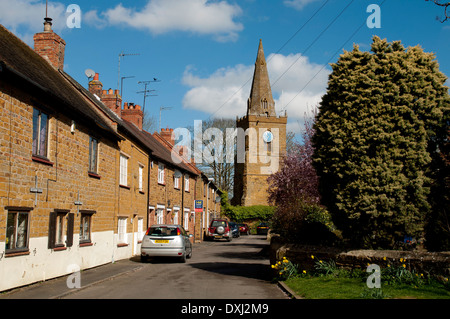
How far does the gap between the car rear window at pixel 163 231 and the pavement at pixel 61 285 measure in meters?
2.12

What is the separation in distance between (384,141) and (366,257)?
280cm

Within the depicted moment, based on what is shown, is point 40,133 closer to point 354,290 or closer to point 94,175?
point 94,175

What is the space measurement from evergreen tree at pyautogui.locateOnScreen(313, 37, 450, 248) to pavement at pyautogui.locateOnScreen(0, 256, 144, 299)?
6866mm

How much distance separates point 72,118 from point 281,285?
326 inches

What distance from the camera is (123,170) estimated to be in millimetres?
19656

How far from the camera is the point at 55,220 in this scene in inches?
493

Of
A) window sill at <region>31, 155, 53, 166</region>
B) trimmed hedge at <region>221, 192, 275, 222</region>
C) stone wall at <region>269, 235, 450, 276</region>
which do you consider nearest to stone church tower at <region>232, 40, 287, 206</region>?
trimmed hedge at <region>221, 192, 275, 222</region>

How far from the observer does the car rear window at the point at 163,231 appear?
17.8 m

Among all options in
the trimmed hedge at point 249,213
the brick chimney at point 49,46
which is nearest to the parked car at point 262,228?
the trimmed hedge at point 249,213

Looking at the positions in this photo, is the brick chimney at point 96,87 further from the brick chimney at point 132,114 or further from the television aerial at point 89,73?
the brick chimney at point 132,114

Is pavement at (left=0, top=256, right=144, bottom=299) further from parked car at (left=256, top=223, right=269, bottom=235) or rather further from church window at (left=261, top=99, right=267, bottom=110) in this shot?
church window at (left=261, top=99, right=267, bottom=110)

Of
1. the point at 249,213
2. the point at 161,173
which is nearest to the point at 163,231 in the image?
the point at 161,173
